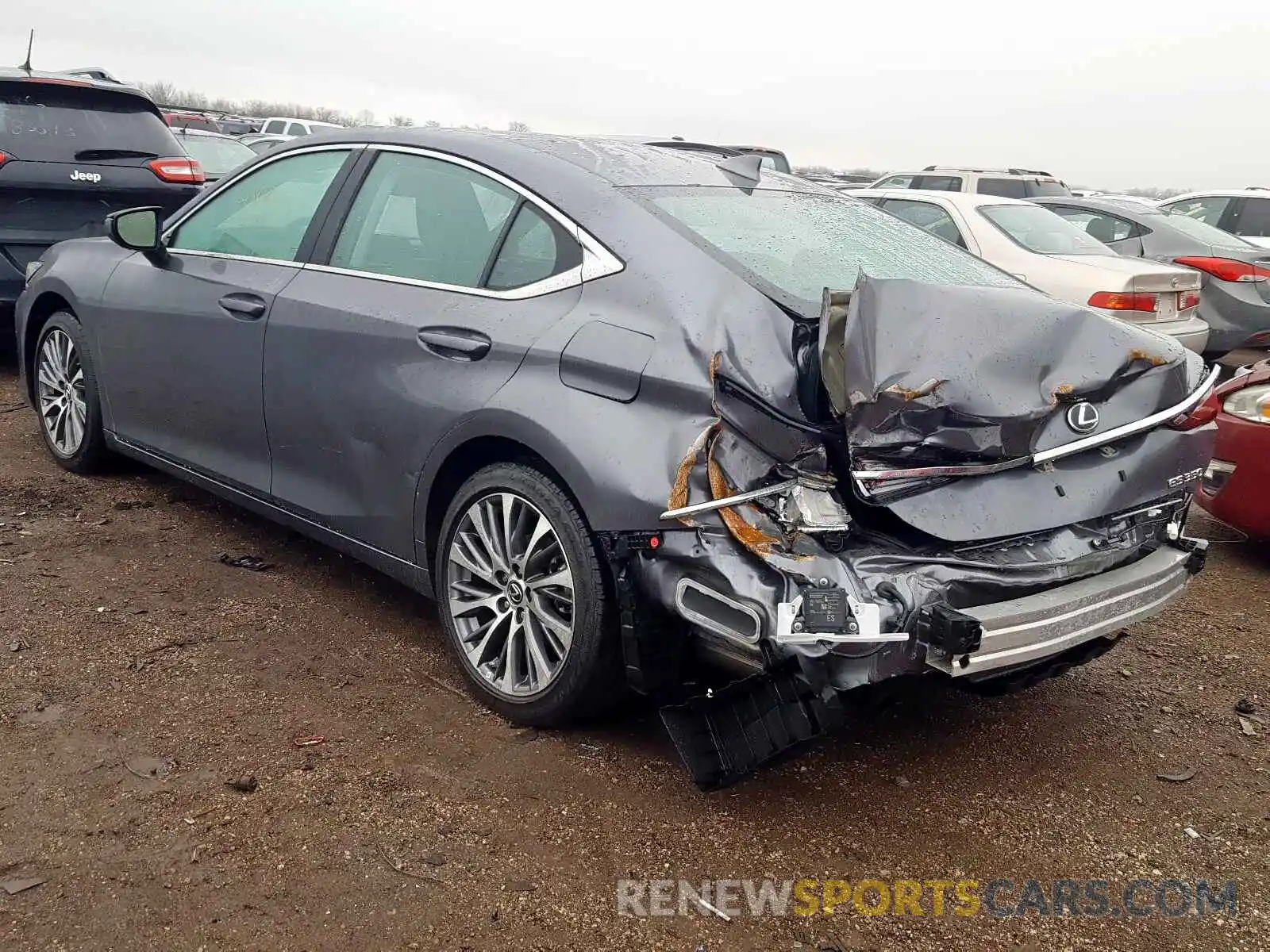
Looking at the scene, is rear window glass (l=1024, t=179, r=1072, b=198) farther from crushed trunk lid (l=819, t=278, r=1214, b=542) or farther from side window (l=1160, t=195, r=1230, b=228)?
Result: crushed trunk lid (l=819, t=278, r=1214, b=542)

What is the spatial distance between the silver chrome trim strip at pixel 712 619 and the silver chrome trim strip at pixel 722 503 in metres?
0.16

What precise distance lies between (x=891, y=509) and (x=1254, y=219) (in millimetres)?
12051

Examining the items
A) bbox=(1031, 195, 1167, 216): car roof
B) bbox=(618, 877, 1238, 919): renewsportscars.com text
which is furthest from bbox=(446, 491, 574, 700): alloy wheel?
bbox=(1031, 195, 1167, 216): car roof

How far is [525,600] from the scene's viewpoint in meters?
3.12

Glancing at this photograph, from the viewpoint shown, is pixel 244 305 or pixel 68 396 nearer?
pixel 244 305

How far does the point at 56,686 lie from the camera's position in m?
3.30

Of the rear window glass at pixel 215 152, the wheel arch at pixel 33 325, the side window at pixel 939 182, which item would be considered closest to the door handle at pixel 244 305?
the wheel arch at pixel 33 325

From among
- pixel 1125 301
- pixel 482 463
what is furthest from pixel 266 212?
pixel 1125 301

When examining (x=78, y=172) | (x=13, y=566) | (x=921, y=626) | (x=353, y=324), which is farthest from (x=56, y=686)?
(x=78, y=172)

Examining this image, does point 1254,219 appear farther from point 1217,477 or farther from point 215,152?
point 215,152

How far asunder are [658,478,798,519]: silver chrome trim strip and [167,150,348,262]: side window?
2.01 m

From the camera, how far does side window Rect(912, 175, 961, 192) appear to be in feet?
41.1

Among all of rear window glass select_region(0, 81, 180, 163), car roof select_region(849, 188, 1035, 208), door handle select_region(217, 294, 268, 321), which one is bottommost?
door handle select_region(217, 294, 268, 321)

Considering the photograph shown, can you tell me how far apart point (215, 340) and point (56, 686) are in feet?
4.56
